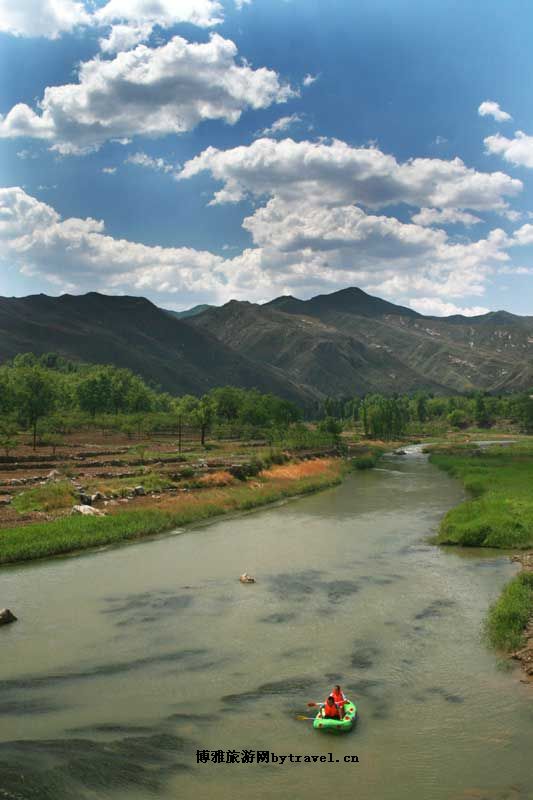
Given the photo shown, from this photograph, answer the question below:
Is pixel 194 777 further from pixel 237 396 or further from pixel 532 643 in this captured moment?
pixel 237 396

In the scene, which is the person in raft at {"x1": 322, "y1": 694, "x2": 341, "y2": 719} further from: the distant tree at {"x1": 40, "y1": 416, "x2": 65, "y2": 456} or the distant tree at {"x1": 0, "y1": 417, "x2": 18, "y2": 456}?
the distant tree at {"x1": 40, "y1": 416, "x2": 65, "y2": 456}

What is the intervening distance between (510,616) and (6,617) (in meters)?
24.3

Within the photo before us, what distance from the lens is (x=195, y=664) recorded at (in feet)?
80.4

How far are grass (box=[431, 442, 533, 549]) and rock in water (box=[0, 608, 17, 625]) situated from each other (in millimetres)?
32150

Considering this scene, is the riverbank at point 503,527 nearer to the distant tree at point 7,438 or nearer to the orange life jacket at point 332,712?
the orange life jacket at point 332,712

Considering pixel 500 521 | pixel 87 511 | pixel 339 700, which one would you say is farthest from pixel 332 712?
pixel 87 511

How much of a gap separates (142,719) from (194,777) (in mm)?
3698

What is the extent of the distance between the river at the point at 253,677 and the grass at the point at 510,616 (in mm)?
894

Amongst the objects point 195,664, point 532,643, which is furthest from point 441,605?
point 195,664

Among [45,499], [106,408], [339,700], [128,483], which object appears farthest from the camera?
[106,408]

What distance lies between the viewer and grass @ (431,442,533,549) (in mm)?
47031

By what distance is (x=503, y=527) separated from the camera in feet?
159

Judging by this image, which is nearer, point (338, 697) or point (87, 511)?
point (338, 697)

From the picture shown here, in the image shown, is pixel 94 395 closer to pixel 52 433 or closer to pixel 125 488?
pixel 52 433
